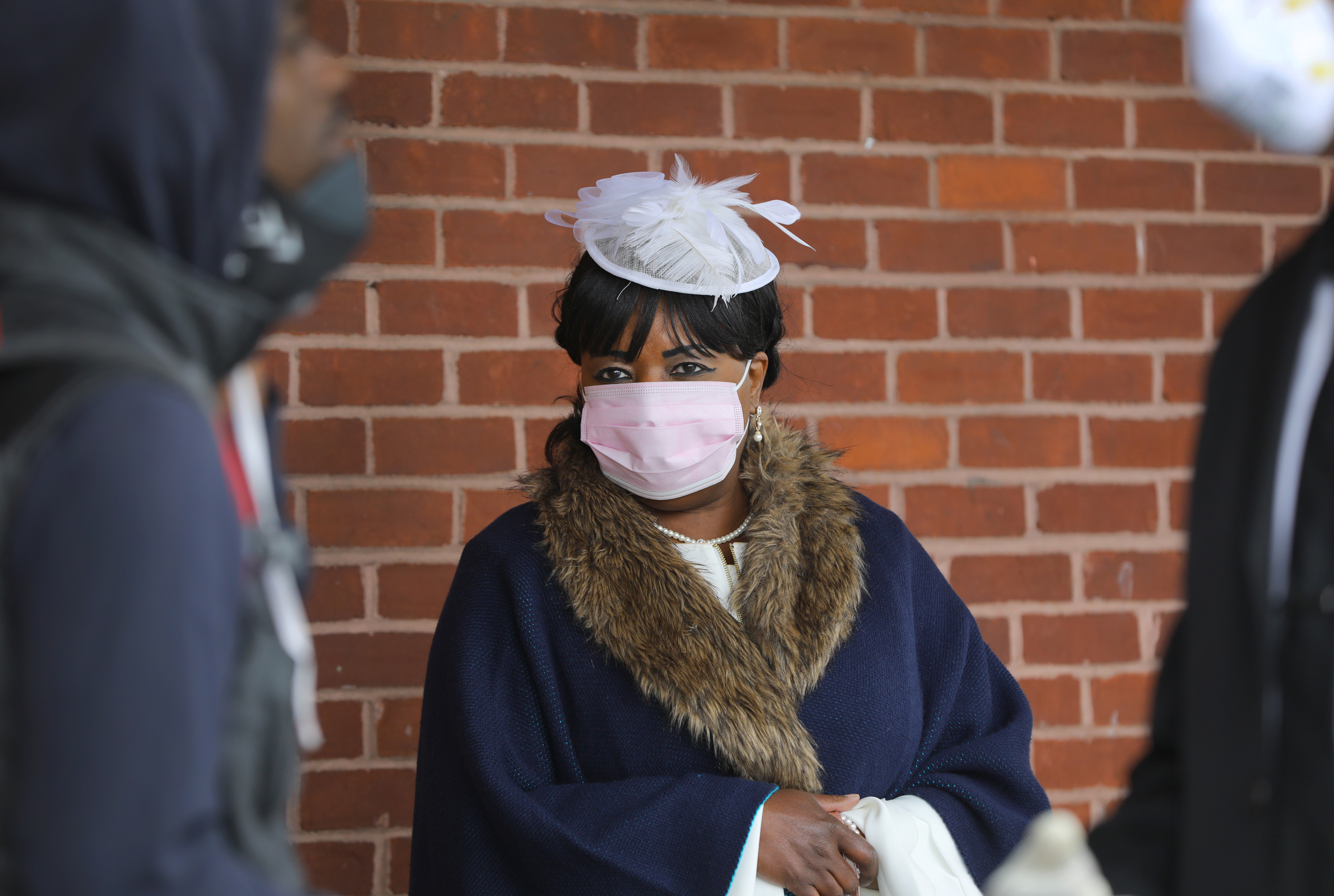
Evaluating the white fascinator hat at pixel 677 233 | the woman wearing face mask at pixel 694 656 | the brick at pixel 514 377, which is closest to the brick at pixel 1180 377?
the woman wearing face mask at pixel 694 656

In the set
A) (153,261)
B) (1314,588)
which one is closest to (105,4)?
(153,261)

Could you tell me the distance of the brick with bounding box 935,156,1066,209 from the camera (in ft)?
8.84

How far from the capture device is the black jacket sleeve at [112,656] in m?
0.78

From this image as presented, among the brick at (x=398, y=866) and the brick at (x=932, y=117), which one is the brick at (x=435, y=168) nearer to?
the brick at (x=932, y=117)

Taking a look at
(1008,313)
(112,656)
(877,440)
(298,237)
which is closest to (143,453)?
(112,656)

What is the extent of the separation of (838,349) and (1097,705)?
1.08 m

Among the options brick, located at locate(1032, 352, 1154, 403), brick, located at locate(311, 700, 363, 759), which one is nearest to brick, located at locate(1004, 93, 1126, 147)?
brick, located at locate(1032, 352, 1154, 403)

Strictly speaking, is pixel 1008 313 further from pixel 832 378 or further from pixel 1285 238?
pixel 1285 238

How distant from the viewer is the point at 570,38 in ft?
8.40

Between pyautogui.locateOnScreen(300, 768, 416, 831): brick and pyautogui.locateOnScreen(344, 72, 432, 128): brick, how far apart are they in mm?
1449

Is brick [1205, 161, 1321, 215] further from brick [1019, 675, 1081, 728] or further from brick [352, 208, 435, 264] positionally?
brick [352, 208, 435, 264]

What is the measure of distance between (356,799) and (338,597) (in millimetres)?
456

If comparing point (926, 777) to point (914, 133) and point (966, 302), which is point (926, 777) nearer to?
point (966, 302)

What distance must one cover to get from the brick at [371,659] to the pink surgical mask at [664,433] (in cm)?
72
